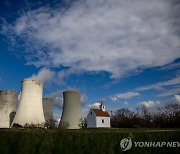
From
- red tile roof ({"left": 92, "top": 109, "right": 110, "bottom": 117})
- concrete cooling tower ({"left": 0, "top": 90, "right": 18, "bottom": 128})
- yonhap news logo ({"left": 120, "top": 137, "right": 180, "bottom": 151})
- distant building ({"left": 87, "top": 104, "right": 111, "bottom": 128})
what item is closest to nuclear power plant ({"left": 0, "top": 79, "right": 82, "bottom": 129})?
concrete cooling tower ({"left": 0, "top": 90, "right": 18, "bottom": 128})

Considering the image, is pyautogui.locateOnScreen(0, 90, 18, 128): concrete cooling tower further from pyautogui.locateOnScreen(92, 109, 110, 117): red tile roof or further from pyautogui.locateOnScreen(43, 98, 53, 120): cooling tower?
pyautogui.locateOnScreen(92, 109, 110, 117): red tile roof

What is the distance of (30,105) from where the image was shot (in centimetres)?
3619

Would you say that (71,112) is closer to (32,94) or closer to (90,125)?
(32,94)

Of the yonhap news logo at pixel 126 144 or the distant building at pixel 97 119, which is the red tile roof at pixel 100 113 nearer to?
the distant building at pixel 97 119

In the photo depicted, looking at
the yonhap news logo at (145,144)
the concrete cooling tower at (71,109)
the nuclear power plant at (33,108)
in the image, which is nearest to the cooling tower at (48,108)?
the nuclear power plant at (33,108)

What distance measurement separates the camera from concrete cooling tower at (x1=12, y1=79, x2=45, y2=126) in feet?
118

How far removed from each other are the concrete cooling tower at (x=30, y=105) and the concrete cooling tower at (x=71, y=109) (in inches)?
227

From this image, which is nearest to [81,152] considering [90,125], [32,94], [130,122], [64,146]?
[64,146]

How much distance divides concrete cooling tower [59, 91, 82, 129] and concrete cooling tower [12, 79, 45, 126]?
5.76m

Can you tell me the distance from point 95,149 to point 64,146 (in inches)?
13.2

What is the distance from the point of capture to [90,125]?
2228 inches

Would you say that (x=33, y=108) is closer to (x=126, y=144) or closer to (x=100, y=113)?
(x=100, y=113)

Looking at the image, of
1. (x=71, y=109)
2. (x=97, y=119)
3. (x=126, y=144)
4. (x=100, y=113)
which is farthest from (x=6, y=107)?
(x=126, y=144)

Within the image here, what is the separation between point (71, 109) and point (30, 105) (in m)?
8.22
